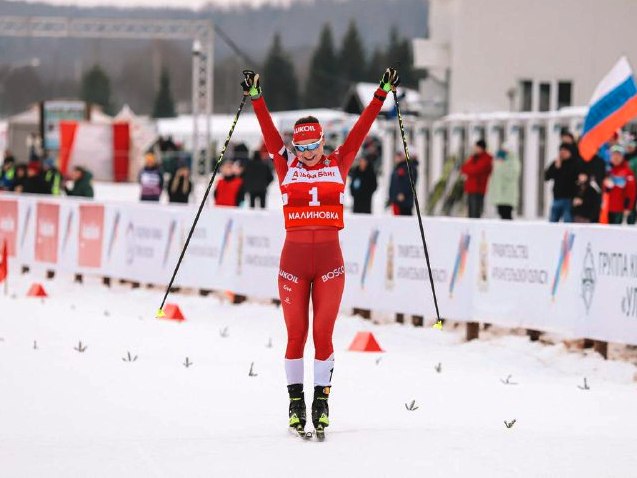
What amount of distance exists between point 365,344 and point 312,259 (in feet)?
16.5

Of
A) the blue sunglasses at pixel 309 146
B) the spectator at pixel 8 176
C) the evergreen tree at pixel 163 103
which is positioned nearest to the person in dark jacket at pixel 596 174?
the blue sunglasses at pixel 309 146

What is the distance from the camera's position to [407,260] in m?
14.6

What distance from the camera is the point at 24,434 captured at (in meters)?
7.68

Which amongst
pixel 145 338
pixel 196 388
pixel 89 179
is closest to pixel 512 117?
pixel 89 179

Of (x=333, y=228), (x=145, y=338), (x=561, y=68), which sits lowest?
(x=145, y=338)

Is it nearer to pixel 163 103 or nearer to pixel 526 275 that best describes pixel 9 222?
pixel 526 275

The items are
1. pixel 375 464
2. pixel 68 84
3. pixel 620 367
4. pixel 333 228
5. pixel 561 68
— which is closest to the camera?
pixel 375 464

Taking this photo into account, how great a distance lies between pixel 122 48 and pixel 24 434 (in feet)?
510

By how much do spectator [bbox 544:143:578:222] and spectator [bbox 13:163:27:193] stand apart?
11.0 meters

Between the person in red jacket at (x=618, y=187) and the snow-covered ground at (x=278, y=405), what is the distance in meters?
5.19

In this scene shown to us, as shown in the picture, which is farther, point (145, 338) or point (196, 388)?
point (145, 338)

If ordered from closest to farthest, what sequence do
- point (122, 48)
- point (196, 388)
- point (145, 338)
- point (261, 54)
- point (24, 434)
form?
point (24, 434)
point (196, 388)
point (145, 338)
point (261, 54)
point (122, 48)

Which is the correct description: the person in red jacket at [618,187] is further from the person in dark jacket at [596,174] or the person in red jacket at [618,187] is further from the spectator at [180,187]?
the spectator at [180,187]

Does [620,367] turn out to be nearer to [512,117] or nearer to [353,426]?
[353,426]
